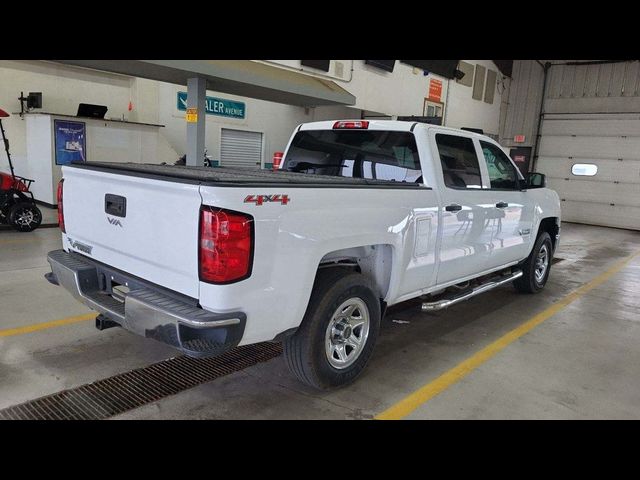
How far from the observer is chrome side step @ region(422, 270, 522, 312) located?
411 cm

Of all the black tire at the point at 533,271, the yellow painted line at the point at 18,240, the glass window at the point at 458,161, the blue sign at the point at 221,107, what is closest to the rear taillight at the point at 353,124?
the glass window at the point at 458,161

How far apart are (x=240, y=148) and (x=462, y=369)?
1182 centimetres

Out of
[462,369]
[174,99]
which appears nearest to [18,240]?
[174,99]

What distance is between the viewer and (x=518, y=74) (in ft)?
66.4

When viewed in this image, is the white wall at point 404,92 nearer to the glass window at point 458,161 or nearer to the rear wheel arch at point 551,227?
the rear wheel arch at point 551,227

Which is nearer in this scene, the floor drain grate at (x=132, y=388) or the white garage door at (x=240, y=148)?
the floor drain grate at (x=132, y=388)

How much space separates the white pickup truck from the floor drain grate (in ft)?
1.44

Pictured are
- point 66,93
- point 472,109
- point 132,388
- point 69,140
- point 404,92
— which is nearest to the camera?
point 132,388

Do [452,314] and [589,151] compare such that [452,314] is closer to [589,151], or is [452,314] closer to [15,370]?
[15,370]

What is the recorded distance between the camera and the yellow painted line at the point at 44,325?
404 cm

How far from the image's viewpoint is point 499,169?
16.6 feet

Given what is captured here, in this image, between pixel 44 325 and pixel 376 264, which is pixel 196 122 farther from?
pixel 376 264

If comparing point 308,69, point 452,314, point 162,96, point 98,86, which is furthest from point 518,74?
point 452,314

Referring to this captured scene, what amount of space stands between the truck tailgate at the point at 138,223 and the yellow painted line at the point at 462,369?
1.52 metres
